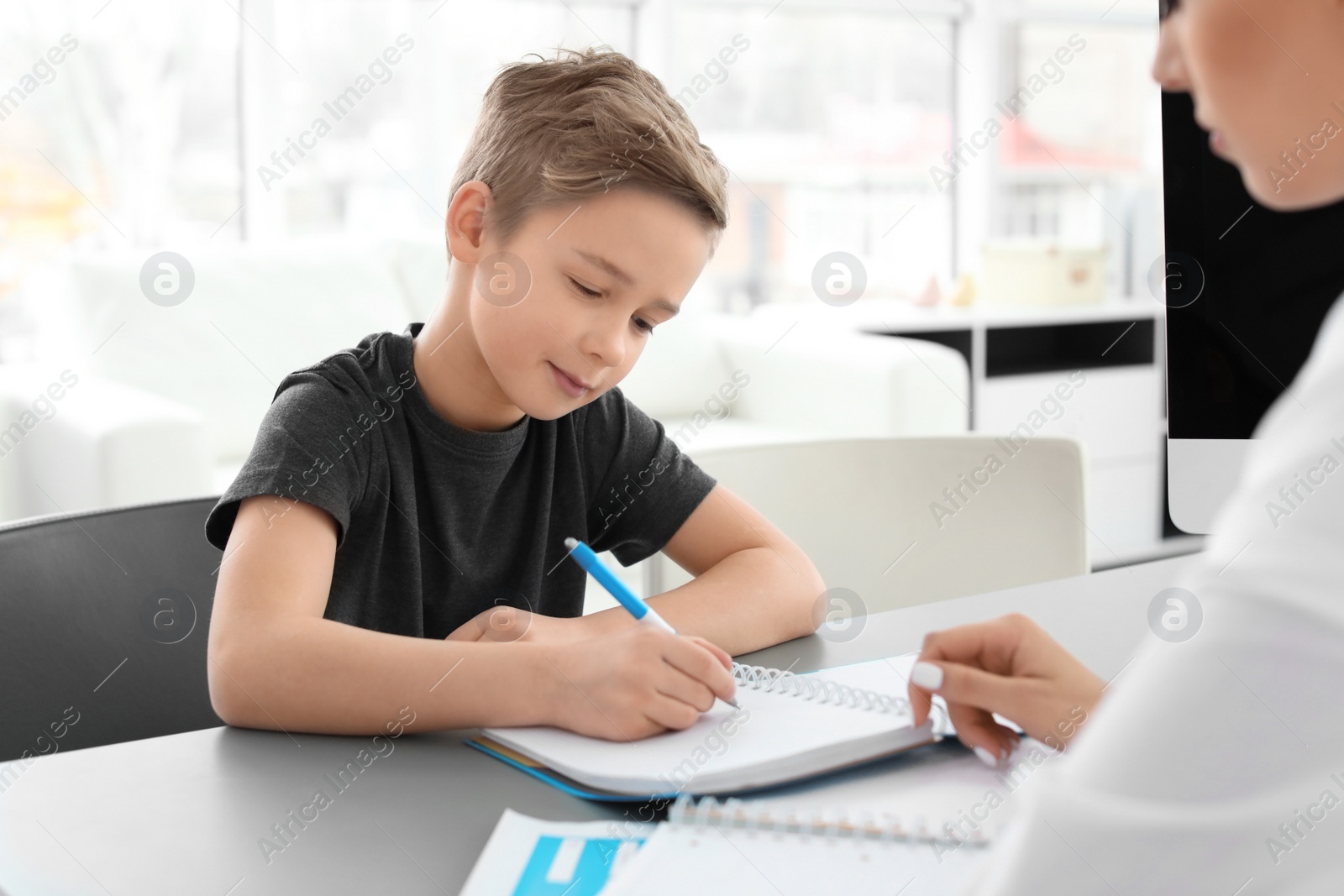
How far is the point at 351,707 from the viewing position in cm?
71

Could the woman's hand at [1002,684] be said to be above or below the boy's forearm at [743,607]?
above

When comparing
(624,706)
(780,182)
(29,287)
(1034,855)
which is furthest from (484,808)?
(780,182)

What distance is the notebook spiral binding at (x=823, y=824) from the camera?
0.54 metres

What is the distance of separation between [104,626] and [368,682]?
0.31m

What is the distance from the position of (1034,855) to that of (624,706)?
39 cm

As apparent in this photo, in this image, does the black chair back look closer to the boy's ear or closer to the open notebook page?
the boy's ear

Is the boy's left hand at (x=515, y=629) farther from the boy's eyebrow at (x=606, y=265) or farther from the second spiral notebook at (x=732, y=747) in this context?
the boy's eyebrow at (x=606, y=265)

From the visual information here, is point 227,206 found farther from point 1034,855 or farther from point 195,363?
point 1034,855

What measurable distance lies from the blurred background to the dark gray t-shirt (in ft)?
4.26

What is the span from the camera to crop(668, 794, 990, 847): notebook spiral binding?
536mm

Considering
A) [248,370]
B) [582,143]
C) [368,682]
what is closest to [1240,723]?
[368,682]

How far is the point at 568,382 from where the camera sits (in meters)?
1.01

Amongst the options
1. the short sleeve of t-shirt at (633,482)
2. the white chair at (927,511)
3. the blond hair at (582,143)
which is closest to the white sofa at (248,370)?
the white chair at (927,511)

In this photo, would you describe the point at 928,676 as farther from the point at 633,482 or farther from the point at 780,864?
the point at 633,482
